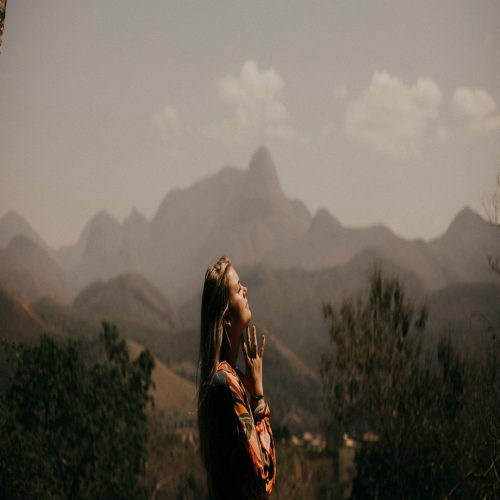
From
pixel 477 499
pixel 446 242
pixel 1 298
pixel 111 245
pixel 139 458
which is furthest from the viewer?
pixel 111 245

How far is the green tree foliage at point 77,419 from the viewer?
12.3 meters

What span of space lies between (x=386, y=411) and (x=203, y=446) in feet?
36.0

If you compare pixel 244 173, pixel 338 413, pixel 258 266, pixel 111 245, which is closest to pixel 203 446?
pixel 338 413

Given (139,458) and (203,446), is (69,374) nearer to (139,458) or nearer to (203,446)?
(139,458)

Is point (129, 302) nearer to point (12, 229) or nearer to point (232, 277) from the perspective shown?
point (12, 229)

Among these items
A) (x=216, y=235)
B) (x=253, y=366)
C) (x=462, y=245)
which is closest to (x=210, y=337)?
(x=253, y=366)

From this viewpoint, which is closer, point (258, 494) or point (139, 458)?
point (258, 494)

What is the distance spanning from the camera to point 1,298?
1464 inches

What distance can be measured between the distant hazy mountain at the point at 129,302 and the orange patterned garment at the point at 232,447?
260 feet

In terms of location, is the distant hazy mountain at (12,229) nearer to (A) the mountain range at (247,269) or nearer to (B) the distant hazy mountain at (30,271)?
(A) the mountain range at (247,269)

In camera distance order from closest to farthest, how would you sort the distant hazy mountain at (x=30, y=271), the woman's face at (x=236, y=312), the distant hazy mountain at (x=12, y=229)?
the woman's face at (x=236, y=312) < the distant hazy mountain at (x=30, y=271) < the distant hazy mountain at (x=12, y=229)

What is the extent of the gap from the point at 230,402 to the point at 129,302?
89.9m

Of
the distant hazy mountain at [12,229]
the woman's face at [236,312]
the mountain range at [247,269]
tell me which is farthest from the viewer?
the mountain range at [247,269]

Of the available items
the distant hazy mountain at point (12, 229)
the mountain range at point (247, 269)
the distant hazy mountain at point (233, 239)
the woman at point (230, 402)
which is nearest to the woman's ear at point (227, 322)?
the woman at point (230, 402)
